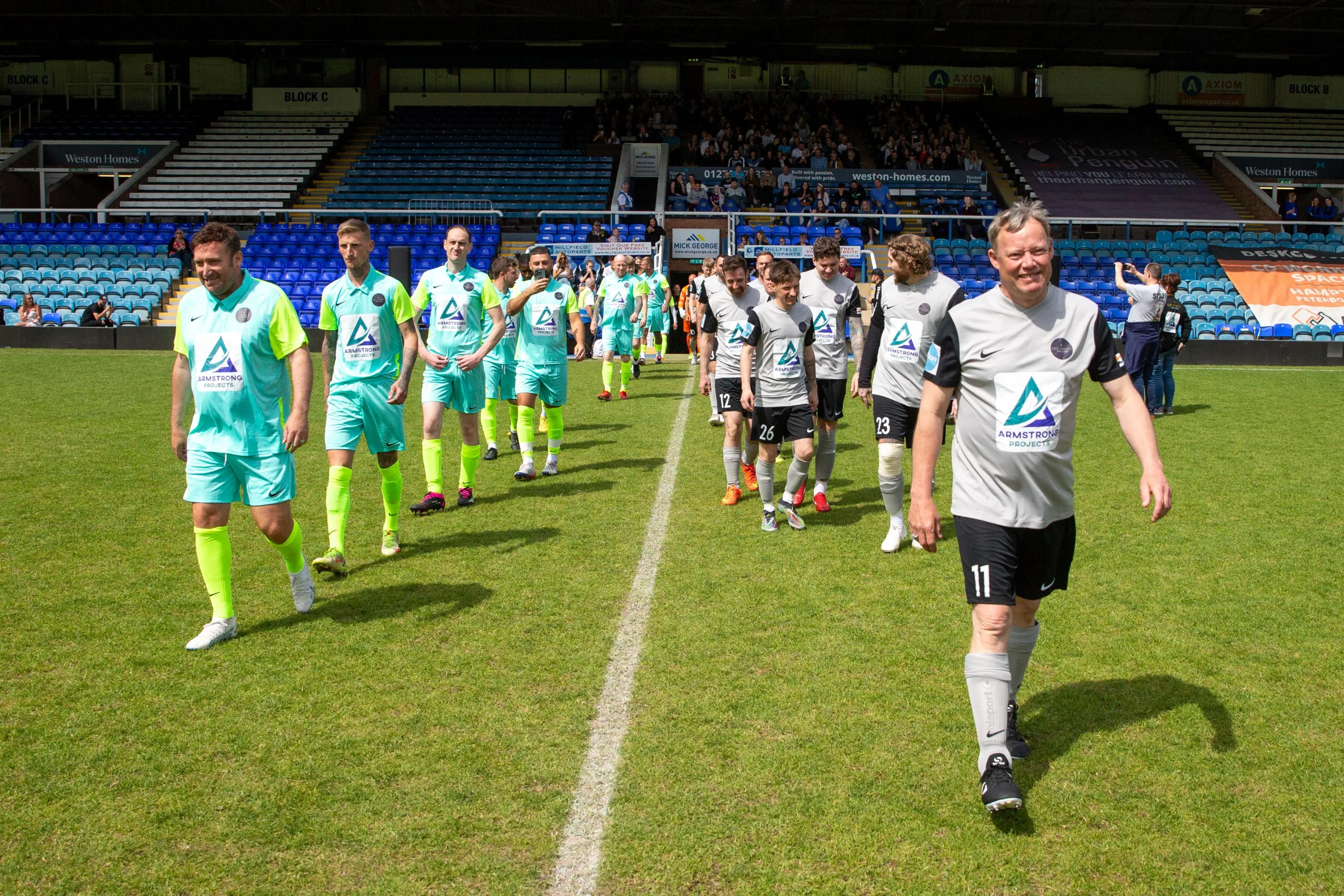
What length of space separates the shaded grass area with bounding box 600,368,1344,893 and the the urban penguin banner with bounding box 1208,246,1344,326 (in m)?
20.1

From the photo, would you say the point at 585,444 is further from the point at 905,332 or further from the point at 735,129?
the point at 735,129

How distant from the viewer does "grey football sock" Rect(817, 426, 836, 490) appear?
28.0 feet

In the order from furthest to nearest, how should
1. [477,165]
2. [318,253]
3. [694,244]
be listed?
[477,165], [318,253], [694,244]

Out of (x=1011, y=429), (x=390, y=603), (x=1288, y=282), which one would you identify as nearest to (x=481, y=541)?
(x=390, y=603)

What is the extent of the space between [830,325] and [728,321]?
3.17 ft

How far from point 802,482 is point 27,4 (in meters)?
35.2

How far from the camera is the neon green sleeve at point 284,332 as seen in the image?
5.27 metres

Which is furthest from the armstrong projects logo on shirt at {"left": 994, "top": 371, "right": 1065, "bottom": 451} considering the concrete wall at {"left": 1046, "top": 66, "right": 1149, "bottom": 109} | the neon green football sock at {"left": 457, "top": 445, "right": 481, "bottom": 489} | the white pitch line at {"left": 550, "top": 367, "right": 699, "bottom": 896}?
the concrete wall at {"left": 1046, "top": 66, "right": 1149, "bottom": 109}

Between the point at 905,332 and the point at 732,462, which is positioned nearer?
the point at 905,332

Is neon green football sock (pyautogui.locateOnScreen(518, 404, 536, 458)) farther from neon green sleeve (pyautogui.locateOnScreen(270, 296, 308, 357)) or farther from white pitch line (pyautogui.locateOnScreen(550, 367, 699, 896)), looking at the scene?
neon green sleeve (pyautogui.locateOnScreen(270, 296, 308, 357))

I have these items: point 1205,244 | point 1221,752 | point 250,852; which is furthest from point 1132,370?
point 1205,244

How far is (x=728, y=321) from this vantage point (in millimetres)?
8906

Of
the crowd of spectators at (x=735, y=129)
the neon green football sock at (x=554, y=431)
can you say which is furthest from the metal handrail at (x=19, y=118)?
the neon green football sock at (x=554, y=431)

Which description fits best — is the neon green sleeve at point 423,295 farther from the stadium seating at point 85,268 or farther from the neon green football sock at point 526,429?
the stadium seating at point 85,268
